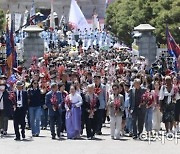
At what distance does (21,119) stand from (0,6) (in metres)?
71.0

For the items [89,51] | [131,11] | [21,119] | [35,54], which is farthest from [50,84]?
[131,11]

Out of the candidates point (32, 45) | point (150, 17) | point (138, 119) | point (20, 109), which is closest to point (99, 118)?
point (138, 119)

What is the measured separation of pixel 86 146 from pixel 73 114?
5.22ft

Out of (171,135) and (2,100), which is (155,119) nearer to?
(171,135)

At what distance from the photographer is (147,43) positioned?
1449 inches

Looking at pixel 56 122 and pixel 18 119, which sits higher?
pixel 18 119

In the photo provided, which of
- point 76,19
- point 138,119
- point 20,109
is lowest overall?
point 138,119

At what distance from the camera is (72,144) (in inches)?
687

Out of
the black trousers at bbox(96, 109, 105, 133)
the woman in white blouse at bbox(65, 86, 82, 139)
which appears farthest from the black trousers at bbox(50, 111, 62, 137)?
the black trousers at bbox(96, 109, 105, 133)

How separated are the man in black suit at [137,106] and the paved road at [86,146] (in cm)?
35

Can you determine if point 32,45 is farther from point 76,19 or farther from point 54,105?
point 54,105

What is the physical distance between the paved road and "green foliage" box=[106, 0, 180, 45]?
24647 millimetres

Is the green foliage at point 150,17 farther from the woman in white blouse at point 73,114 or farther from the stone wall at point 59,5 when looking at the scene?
the stone wall at point 59,5

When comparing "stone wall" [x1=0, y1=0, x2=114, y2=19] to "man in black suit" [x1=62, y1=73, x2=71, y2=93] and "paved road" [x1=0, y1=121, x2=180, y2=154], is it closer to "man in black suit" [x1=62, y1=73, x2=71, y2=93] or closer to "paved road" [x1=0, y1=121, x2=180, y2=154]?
"man in black suit" [x1=62, y1=73, x2=71, y2=93]
